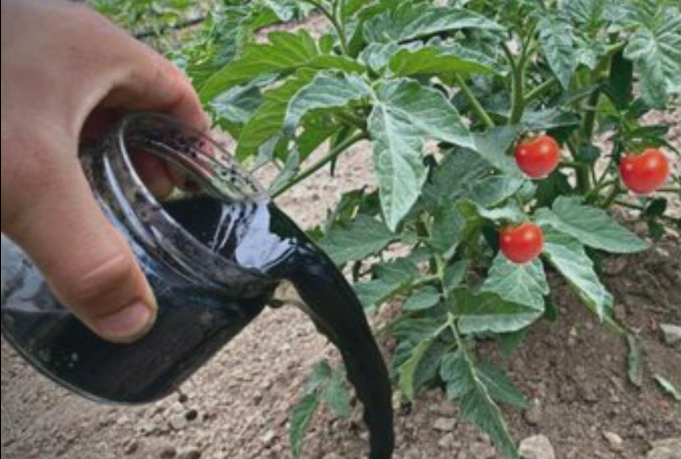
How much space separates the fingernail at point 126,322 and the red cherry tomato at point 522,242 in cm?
35

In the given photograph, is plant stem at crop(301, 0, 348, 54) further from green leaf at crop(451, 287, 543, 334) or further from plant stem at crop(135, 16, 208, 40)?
plant stem at crop(135, 16, 208, 40)

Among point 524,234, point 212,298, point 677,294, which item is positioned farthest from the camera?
point 677,294

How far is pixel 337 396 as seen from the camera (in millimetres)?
870

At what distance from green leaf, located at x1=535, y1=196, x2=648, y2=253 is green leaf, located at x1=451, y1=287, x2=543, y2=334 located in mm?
72

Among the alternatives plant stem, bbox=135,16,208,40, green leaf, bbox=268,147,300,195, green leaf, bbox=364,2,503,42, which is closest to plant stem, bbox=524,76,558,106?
green leaf, bbox=364,2,503,42

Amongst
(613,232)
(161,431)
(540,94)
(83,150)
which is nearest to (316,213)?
(161,431)

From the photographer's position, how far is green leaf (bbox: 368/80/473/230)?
2.19 ft

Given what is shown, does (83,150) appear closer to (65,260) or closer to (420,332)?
(65,260)

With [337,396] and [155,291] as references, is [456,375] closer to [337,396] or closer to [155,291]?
[337,396]

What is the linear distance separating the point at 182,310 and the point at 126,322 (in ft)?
0.27

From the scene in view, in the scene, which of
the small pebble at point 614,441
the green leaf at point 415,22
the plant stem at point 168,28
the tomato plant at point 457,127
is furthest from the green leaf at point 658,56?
the plant stem at point 168,28

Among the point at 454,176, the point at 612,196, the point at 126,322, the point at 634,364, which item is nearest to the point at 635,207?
the point at 612,196

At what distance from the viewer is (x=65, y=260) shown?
0.45 meters

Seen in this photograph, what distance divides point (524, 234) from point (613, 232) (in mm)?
100
